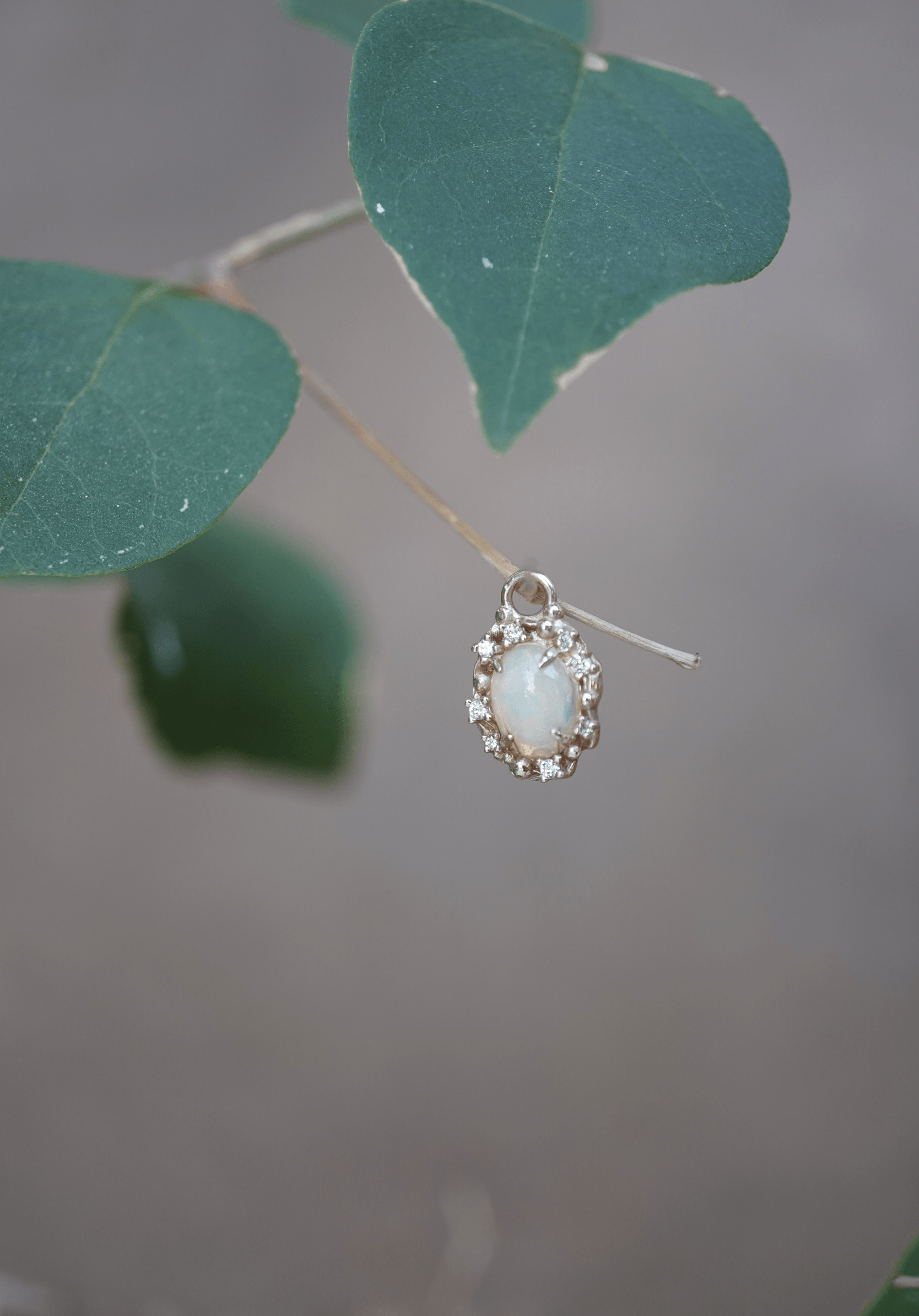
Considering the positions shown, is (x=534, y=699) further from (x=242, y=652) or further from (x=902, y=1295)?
(x=242, y=652)

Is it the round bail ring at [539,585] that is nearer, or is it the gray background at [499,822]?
the round bail ring at [539,585]

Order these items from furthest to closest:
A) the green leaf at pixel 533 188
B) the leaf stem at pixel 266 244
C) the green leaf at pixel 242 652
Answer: the green leaf at pixel 242 652
the leaf stem at pixel 266 244
the green leaf at pixel 533 188

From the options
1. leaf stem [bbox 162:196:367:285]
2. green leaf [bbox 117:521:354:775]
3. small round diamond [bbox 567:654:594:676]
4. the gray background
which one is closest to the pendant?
small round diamond [bbox 567:654:594:676]

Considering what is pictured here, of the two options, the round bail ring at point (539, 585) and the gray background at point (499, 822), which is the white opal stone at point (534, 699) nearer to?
the round bail ring at point (539, 585)

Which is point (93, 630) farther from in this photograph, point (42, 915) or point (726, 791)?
point (726, 791)

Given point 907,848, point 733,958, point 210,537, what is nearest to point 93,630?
point 210,537

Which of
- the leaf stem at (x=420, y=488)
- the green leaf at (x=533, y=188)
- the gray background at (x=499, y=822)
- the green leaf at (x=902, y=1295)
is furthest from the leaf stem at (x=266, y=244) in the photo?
the gray background at (x=499, y=822)
